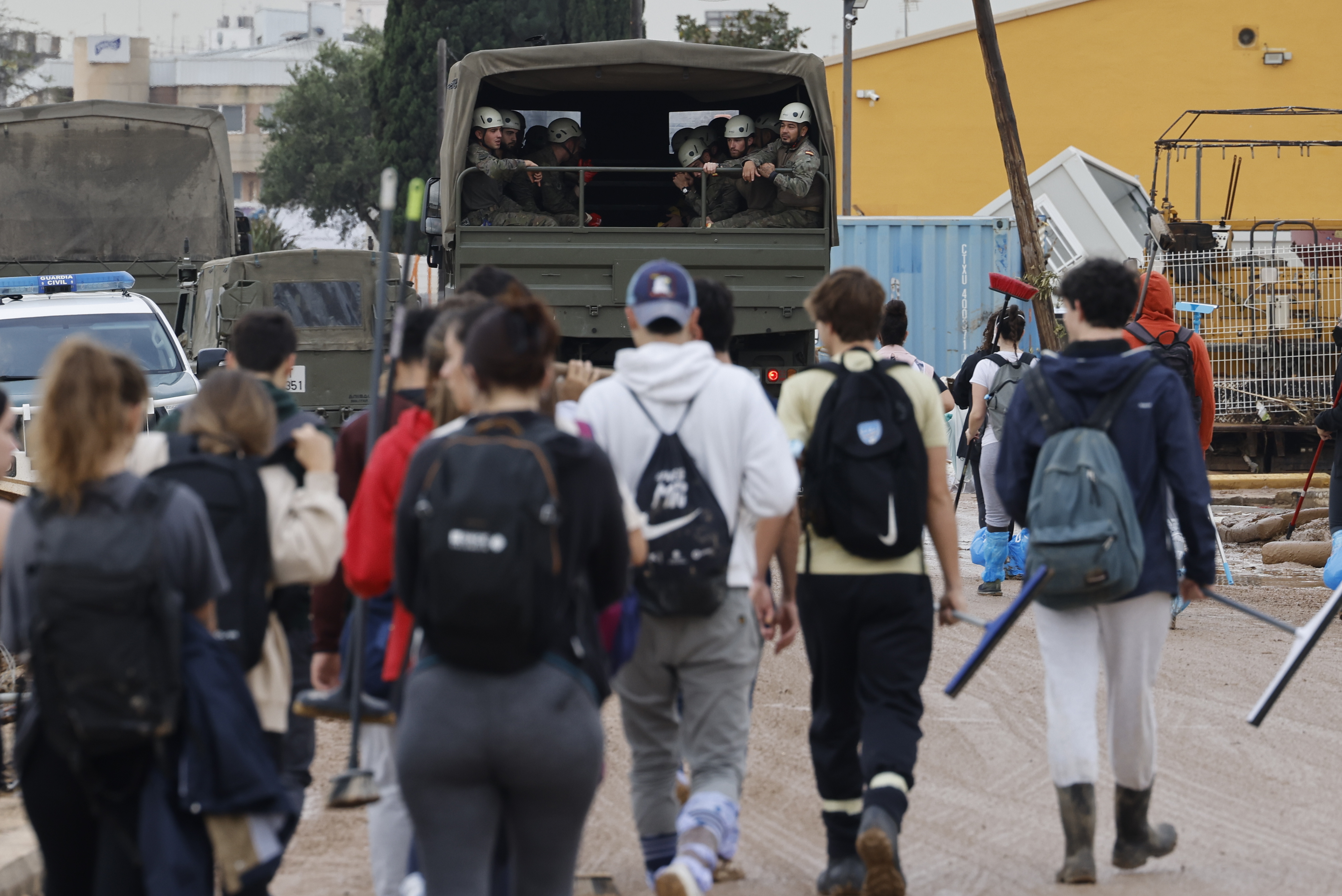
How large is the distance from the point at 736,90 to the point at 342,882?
846cm

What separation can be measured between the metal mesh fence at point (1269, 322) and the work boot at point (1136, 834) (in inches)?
530

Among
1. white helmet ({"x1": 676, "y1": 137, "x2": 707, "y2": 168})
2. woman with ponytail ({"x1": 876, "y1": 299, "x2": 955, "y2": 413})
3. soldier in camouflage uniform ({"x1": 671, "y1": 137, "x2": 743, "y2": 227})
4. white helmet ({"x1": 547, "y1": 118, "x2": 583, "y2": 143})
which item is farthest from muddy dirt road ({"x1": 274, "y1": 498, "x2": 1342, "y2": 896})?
white helmet ({"x1": 547, "y1": 118, "x2": 583, "y2": 143})

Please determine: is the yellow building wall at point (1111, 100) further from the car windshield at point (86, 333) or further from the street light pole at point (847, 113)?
the car windshield at point (86, 333)

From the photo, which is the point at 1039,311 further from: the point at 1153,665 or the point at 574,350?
the point at 1153,665

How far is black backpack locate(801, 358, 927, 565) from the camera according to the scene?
488 centimetres

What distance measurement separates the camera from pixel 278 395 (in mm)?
4520

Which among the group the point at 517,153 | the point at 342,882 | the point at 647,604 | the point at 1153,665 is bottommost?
the point at 342,882

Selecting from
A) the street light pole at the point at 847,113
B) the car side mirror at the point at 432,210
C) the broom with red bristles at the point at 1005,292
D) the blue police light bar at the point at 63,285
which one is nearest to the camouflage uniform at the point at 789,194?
the broom with red bristles at the point at 1005,292

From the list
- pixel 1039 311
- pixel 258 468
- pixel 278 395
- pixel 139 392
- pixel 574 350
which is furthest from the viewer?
pixel 1039 311

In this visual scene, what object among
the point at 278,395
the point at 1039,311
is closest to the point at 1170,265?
the point at 1039,311

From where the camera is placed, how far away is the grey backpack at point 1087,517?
487 centimetres

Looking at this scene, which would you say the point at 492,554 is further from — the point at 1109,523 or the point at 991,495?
the point at 991,495

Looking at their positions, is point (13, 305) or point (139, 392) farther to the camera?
point (13, 305)

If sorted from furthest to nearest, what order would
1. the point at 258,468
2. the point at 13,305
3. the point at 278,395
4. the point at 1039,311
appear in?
the point at 1039,311
the point at 13,305
the point at 278,395
the point at 258,468
